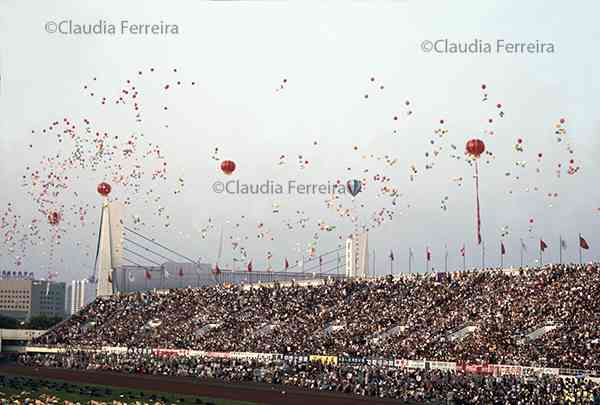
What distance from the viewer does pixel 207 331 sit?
8394 centimetres

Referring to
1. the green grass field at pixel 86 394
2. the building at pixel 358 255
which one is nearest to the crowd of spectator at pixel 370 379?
the green grass field at pixel 86 394

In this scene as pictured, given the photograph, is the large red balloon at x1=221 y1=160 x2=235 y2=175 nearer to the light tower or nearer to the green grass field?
the green grass field

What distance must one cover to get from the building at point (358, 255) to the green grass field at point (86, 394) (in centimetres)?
5356

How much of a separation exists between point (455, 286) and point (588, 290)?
13.1 metres

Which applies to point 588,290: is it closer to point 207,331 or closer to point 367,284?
point 367,284

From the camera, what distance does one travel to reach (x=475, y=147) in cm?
5938

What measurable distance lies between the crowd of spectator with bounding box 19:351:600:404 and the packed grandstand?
0.37 feet

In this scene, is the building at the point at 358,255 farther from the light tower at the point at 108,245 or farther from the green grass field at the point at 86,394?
the green grass field at the point at 86,394

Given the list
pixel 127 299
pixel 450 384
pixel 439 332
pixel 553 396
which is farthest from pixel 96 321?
pixel 553 396

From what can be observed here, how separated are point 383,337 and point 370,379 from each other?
319 inches

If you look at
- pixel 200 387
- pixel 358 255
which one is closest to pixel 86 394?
pixel 200 387

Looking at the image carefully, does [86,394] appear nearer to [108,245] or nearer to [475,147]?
[475,147]

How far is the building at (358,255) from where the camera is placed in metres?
116

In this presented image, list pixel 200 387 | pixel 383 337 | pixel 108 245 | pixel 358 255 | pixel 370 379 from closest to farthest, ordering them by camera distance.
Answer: pixel 370 379 → pixel 200 387 → pixel 383 337 → pixel 358 255 → pixel 108 245
